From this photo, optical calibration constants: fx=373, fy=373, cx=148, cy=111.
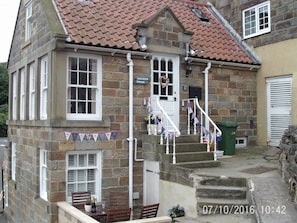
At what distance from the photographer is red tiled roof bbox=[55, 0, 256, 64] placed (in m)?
11.3

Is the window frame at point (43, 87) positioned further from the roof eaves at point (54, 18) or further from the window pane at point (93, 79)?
the window pane at point (93, 79)

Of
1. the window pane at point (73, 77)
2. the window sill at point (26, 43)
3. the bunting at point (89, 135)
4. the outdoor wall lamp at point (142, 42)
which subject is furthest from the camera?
the window sill at point (26, 43)

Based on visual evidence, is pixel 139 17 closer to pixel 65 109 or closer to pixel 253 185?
pixel 65 109

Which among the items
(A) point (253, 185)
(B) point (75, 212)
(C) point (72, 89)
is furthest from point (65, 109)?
(A) point (253, 185)

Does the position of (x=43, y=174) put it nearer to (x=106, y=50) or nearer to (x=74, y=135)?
(x=74, y=135)

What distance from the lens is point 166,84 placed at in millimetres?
12445

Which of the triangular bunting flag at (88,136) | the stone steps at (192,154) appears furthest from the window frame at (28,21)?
the stone steps at (192,154)

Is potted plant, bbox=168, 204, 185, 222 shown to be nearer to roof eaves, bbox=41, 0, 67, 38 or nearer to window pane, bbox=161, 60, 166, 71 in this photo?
window pane, bbox=161, 60, 166, 71

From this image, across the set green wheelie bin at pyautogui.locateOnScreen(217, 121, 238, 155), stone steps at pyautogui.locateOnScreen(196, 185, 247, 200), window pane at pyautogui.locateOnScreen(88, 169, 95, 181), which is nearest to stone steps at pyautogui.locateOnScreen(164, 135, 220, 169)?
stone steps at pyautogui.locateOnScreen(196, 185, 247, 200)

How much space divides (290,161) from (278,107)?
20.5ft

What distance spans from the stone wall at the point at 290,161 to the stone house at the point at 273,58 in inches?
187

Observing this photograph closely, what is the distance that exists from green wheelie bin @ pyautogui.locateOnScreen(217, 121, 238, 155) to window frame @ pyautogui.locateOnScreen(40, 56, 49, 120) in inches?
238

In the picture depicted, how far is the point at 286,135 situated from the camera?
9352 millimetres

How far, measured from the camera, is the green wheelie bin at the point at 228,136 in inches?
520
